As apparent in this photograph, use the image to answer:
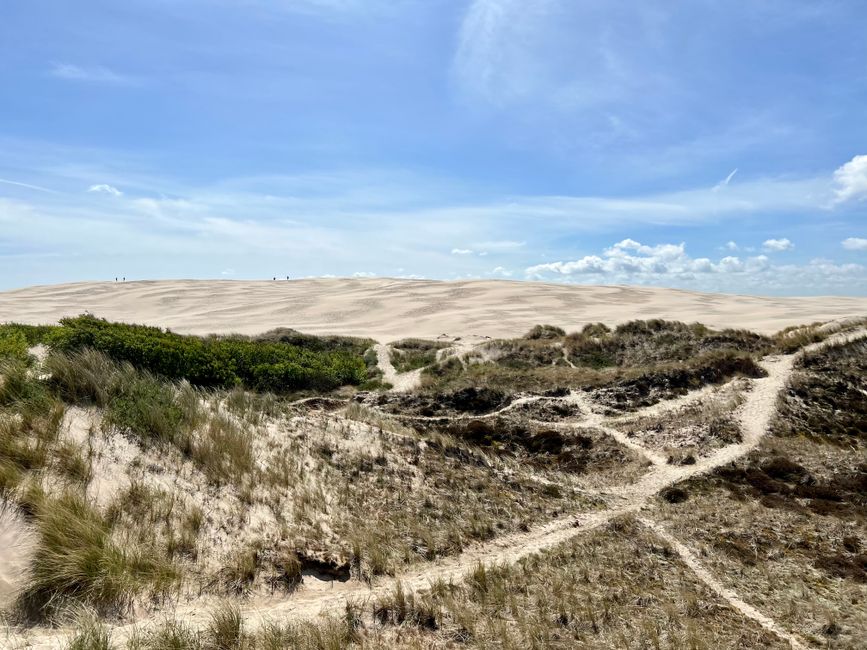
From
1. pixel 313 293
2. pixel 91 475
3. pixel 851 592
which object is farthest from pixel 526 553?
pixel 313 293

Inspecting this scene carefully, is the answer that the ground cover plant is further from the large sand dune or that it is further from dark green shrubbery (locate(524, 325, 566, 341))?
dark green shrubbery (locate(524, 325, 566, 341))

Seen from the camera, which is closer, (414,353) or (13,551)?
(13,551)

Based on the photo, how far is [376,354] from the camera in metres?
26.6

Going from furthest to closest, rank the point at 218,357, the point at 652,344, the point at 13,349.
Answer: the point at 652,344
the point at 218,357
the point at 13,349

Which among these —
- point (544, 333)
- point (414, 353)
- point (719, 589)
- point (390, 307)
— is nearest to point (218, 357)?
point (414, 353)

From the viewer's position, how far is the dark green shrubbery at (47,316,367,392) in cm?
1317

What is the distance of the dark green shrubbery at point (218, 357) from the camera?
13172 mm

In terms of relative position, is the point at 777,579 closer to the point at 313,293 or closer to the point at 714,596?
the point at 714,596

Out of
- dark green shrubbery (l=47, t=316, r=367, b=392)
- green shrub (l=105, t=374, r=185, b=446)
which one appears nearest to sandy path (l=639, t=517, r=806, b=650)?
green shrub (l=105, t=374, r=185, b=446)

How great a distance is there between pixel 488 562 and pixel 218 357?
1399cm

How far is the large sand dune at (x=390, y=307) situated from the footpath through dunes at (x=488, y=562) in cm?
2061

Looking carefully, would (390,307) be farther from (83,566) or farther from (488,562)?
(83,566)

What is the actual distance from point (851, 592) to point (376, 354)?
2151 cm

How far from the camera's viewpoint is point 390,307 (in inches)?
1983
